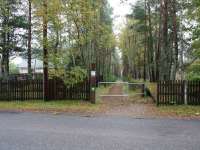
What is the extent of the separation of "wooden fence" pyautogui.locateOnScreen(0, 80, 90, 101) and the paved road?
6.16 meters

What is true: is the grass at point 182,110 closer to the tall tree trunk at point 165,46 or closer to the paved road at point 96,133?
the paved road at point 96,133

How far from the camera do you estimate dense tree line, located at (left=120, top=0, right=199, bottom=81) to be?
21516 mm

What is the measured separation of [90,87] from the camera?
18.9 metres

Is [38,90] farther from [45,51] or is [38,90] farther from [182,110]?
[182,110]

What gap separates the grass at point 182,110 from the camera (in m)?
14.6

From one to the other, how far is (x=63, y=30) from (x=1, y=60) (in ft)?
50.2

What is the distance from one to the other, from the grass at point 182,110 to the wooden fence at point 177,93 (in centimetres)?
71

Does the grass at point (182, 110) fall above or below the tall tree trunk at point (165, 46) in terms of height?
below

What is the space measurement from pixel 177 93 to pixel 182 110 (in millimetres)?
2036

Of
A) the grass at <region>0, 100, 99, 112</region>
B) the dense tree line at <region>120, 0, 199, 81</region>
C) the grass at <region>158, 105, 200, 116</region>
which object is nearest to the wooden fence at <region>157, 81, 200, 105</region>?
the grass at <region>158, 105, 200, 116</region>

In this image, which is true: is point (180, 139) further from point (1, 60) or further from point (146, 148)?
point (1, 60)

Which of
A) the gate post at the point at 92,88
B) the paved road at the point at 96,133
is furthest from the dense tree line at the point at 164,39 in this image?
the paved road at the point at 96,133

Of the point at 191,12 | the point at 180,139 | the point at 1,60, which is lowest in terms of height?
the point at 180,139

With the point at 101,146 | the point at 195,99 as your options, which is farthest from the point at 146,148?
the point at 195,99
